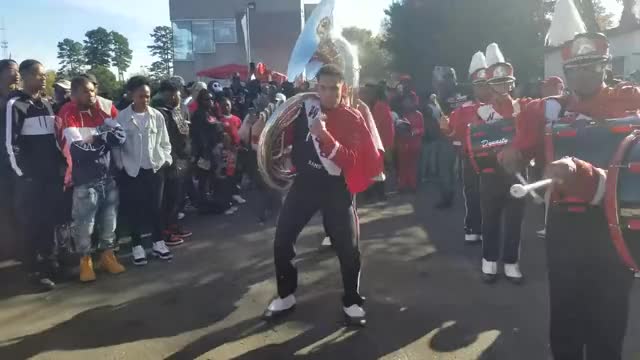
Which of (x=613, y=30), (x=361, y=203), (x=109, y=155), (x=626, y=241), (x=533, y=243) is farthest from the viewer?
(x=613, y=30)

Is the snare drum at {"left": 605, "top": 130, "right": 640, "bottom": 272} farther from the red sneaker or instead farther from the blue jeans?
the red sneaker

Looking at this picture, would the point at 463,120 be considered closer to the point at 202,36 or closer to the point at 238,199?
the point at 238,199

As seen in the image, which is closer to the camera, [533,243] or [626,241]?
[626,241]

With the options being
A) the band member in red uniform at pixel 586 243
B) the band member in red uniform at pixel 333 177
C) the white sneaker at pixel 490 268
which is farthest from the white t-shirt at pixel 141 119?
the band member in red uniform at pixel 586 243

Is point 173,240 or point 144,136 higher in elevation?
point 144,136

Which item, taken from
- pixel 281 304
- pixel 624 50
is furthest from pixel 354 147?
pixel 624 50

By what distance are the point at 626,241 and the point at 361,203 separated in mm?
6941

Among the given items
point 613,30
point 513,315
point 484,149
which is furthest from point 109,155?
point 613,30

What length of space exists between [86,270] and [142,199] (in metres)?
0.89

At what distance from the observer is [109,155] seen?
5586 millimetres

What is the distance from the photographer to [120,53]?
43.5 metres

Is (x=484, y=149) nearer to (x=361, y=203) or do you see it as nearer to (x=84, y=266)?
(x=84, y=266)

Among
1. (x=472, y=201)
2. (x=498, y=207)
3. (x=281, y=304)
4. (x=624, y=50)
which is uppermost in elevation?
(x=624, y=50)

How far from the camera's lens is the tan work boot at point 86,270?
5.47m
